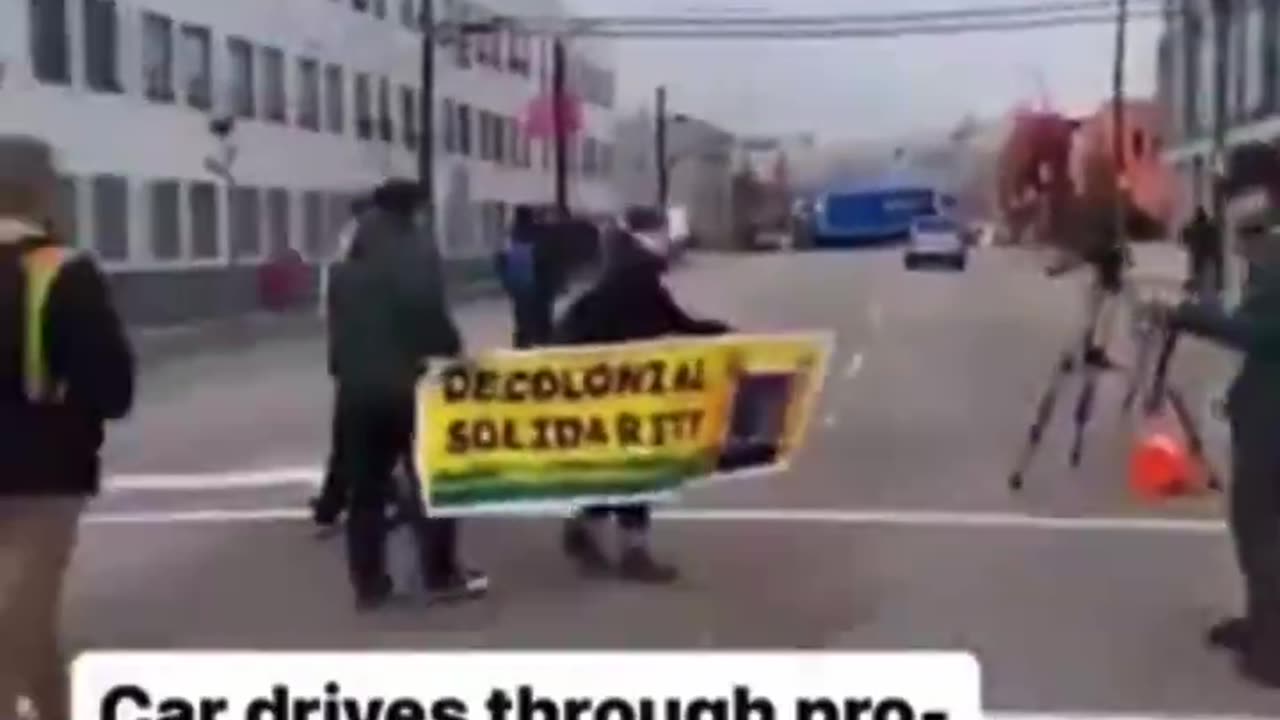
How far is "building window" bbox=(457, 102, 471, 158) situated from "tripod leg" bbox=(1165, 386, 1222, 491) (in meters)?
0.77

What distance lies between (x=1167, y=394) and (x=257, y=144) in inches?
39.4

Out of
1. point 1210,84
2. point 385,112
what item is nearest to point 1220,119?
point 1210,84

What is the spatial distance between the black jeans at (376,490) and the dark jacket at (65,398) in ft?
0.81

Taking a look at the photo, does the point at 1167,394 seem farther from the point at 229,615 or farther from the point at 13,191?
the point at 13,191

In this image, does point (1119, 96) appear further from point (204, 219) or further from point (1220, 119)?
point (204, 219)

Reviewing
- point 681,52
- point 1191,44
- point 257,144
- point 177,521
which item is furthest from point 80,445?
point 1191,44

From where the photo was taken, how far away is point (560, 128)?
70.7 inches

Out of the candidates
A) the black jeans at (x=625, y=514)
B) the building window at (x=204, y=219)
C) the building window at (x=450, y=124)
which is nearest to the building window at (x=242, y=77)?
the building window at (x=204, y=219)

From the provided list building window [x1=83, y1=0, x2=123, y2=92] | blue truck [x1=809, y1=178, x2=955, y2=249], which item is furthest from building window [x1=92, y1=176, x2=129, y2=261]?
blue truck [x1=809, y1=178, x2=955, y2=249]

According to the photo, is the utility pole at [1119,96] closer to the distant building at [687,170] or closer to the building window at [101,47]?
the distant building at [687,170]

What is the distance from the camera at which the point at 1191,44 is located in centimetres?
172
